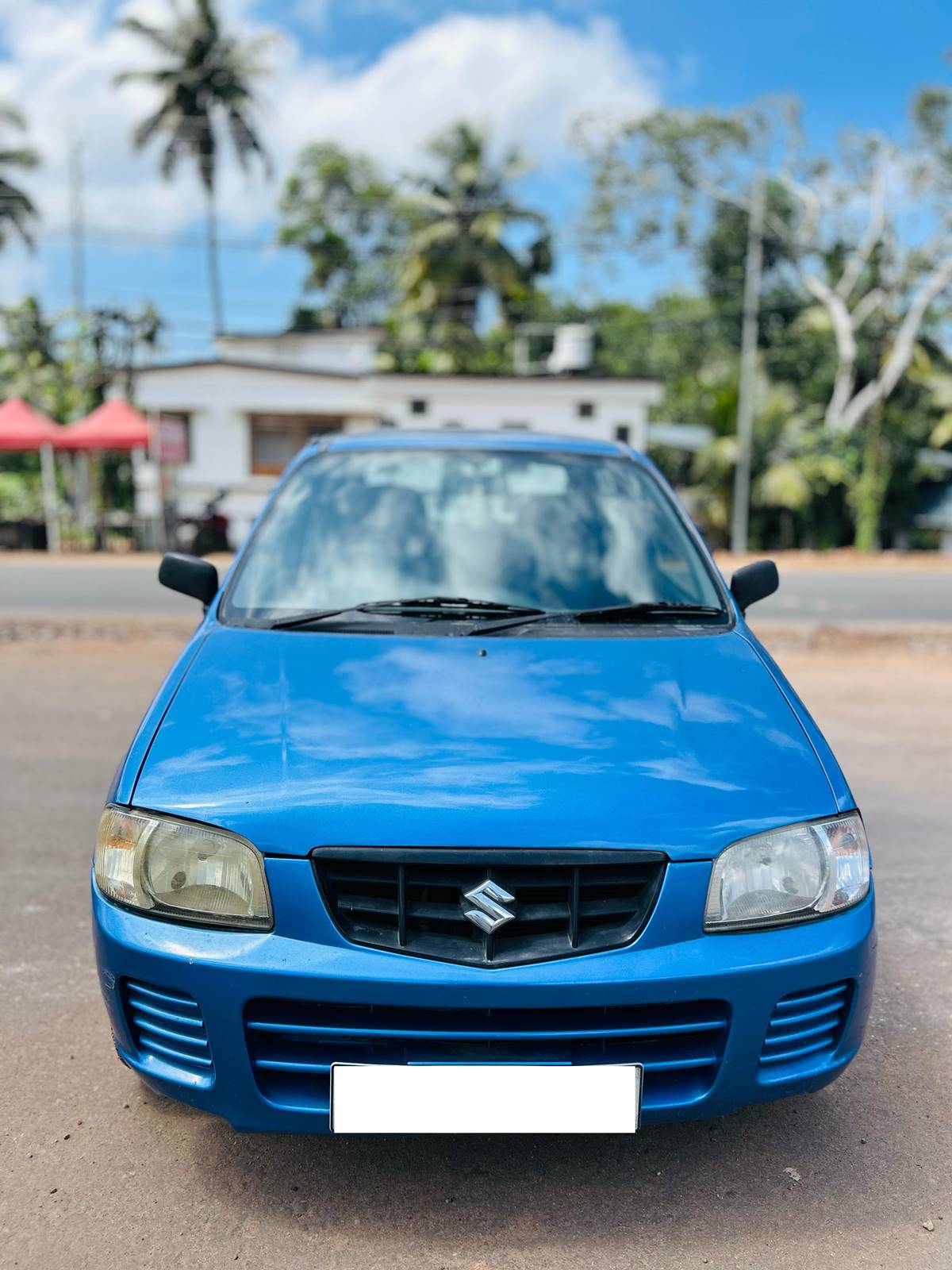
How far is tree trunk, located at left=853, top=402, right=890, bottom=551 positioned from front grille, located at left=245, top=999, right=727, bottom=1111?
2715cm

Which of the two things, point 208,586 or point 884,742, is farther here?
point 884,742

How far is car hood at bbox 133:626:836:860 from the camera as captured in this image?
2.11m

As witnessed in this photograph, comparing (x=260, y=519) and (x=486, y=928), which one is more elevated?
(x=260, y=519)

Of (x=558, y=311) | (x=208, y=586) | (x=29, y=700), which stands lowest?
(x=29, y=700)

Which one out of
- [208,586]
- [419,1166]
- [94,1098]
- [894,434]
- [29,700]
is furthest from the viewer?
[894,434]

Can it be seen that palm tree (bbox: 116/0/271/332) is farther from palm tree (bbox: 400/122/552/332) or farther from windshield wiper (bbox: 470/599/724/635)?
windshield wiper (bbox: 470/599/724/635)

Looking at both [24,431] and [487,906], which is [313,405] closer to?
[24,431]

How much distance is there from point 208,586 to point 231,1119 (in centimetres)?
178

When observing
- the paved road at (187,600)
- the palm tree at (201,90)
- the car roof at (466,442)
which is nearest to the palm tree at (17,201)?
the palm tree at (201,90)

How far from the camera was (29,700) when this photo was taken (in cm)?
747

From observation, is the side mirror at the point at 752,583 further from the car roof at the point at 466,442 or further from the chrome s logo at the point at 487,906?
the chrome s logo at the point at 487,906

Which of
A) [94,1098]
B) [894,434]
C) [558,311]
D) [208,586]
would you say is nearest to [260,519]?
[208,586]

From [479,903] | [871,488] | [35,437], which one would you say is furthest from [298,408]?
[479,903]

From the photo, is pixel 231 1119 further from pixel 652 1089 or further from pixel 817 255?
pixel 817 255
